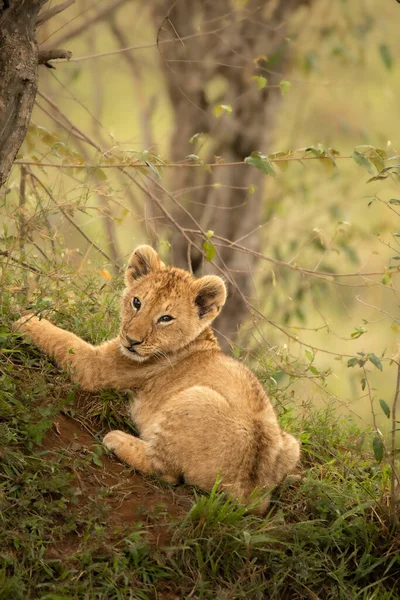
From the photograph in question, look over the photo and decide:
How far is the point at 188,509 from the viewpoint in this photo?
5.07m

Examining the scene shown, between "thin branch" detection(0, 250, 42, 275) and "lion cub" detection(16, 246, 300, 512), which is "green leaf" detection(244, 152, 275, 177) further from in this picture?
"thin branch" detection(0, 250, 42, 275)

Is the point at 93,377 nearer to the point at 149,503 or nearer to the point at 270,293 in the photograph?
the point at 149,503

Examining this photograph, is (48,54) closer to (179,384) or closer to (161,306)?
(161,306)

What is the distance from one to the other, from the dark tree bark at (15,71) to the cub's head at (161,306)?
4.56 ft

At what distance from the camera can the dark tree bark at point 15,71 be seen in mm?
5105

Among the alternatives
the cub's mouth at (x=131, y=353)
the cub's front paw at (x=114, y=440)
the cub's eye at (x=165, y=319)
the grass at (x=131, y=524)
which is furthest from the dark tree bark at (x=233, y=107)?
the cub's front paw at (x=114, y=440)

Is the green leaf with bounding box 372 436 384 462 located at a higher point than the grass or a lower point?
higher

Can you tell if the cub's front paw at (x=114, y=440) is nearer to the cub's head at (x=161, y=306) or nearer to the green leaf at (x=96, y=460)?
the green leaf at (x=96, y=460)

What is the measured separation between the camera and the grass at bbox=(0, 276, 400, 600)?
442cm

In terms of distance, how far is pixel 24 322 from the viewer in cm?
579

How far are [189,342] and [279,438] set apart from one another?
1120 mm

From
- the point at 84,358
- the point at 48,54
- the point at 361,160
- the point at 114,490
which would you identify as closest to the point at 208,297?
the point at 84,358

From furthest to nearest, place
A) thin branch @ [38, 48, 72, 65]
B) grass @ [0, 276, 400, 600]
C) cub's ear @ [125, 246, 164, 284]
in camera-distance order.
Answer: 1. cub's ear @ [125, 246, 164, 284]
2. thin branch @ [38, 48, 72, 65]
3. grass @ [0, 276, 400, 600]

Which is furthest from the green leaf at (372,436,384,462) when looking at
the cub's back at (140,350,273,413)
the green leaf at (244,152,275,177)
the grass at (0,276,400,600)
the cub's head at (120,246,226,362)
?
the green leaf at (244,152,275,177)
